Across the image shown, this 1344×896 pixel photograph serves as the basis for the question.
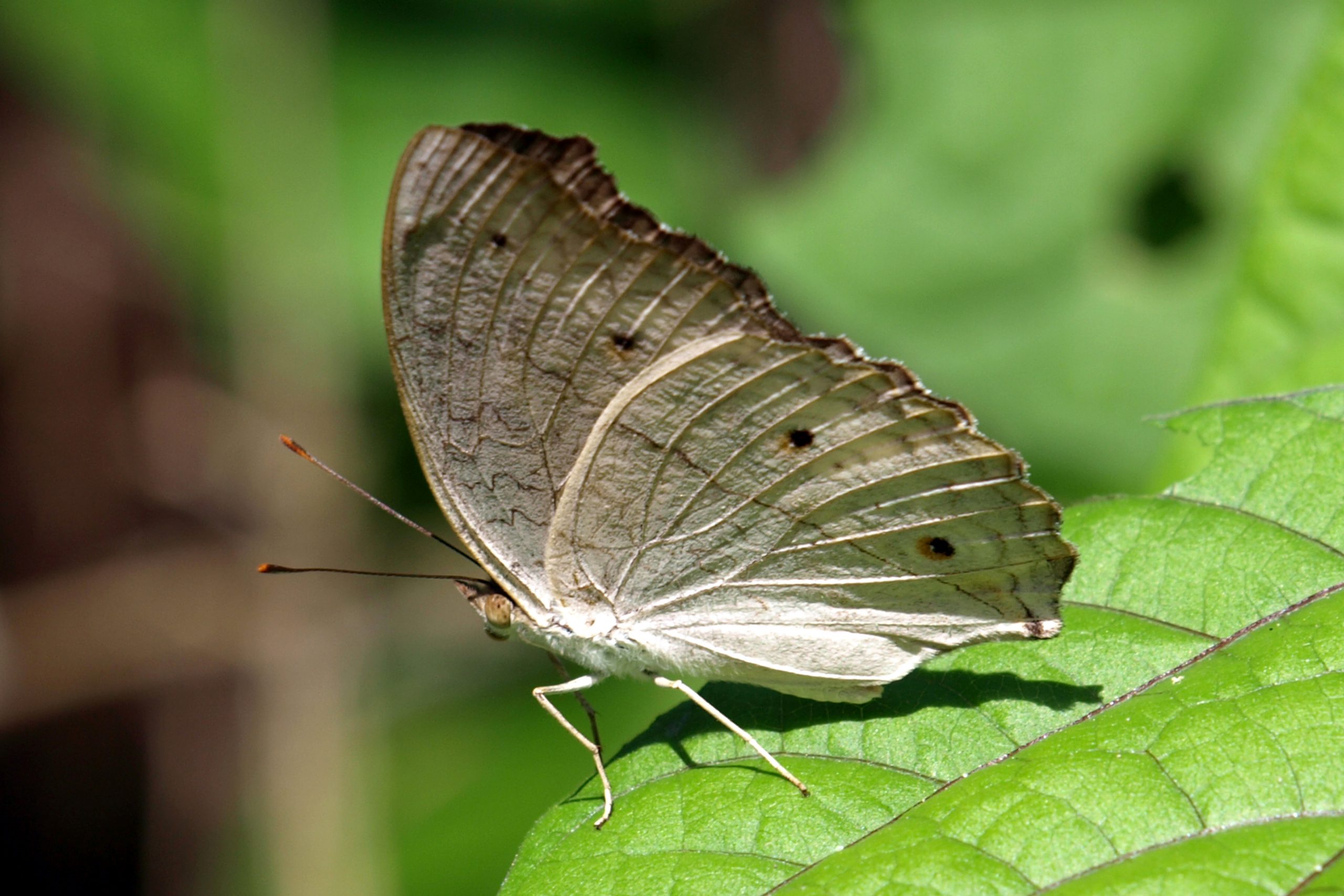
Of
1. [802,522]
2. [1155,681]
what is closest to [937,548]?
[802,522]

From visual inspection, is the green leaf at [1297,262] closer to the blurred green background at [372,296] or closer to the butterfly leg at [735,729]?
the butterfly leg at [735,729]

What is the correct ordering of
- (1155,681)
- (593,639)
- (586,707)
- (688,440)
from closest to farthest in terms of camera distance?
(1155,681)
(688,440)
(593,639)
(586,707)

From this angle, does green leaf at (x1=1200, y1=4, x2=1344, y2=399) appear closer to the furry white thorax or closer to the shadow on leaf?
the shadow on leaf

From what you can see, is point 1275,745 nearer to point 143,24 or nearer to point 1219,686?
point 1219,686

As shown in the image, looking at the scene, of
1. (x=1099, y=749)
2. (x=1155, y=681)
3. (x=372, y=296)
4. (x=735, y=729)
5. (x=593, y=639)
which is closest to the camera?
(x=1099, y=749)

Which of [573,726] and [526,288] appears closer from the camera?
[526,288]

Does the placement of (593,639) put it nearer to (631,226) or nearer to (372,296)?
(631,226)

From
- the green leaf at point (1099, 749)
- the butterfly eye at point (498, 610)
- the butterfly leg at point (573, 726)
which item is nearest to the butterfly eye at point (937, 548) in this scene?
the green leaf at point (1099, 749)
